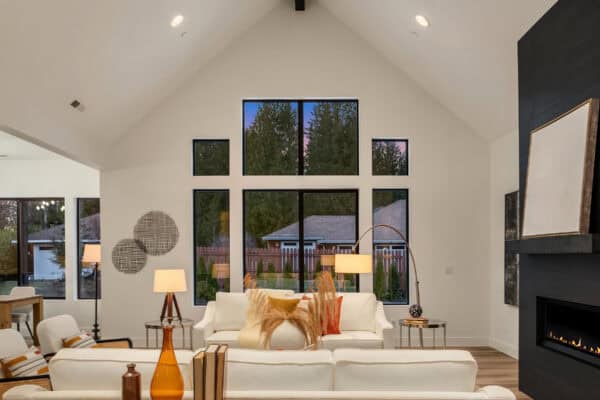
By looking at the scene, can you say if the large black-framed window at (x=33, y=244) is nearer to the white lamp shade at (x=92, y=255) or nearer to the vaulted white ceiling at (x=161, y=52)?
the white lamp shade at (x=92, y=255)

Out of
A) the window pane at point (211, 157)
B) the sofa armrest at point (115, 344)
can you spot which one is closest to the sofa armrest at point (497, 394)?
the sofa armrest at point (115, 344)

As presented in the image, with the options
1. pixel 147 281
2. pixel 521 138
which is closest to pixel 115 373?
pixel 521 138

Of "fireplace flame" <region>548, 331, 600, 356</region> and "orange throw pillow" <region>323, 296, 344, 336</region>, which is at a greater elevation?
"fireplace flame" <region>548, 331, 600, 356</region>

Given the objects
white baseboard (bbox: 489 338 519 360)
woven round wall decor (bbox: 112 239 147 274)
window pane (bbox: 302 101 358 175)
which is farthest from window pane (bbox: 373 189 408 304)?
woven round wall decor (bbox: 112 239 147 274)

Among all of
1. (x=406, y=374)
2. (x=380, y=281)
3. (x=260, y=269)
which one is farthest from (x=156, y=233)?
(x=406, y=374)

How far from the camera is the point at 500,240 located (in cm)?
699

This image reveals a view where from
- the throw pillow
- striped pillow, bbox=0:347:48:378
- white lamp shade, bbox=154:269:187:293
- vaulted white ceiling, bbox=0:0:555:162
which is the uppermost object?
vaulted white ceiling, bbox=0:0:555:162

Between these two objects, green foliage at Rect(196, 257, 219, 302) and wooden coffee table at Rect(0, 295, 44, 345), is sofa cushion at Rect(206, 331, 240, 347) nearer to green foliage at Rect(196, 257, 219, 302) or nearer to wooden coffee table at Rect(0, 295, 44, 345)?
green foliage at Rect(196, 257, 219, 302)

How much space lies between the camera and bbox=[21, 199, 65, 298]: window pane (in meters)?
8.95

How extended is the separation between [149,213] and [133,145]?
3.15 ft

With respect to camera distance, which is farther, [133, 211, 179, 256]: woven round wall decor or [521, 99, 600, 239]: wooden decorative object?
[133, 211, 179, 256]: woven round wall decor

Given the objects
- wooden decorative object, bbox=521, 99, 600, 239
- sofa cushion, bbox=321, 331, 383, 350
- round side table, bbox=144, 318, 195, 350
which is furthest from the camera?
round side table, bbox=144, 318, 195, 350

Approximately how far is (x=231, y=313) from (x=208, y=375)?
4426mm

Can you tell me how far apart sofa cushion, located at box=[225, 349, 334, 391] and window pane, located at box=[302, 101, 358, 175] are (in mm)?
5410
